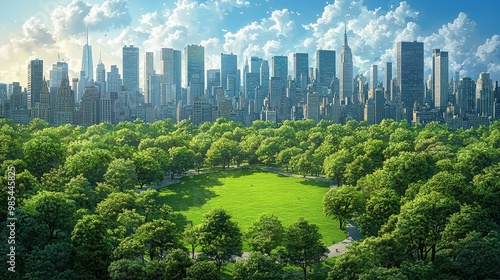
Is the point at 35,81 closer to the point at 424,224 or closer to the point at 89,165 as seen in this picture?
the point at 89,165

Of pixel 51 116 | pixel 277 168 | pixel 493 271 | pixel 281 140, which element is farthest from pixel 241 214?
pixel 51 116

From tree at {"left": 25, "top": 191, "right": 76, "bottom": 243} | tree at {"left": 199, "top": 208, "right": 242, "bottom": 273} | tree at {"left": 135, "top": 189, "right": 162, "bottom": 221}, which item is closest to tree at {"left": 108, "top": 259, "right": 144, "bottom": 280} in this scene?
tree at {"left": 199, "top": 208, "right": 242, "bottom": 273}

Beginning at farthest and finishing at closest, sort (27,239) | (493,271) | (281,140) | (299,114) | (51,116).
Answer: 1. (299,114)
2. (51,116)
3. (281,140)
4. (27,239)
5. (493,271)

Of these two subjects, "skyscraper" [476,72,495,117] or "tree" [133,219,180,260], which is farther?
"skyscraper" [476,72,495,117]

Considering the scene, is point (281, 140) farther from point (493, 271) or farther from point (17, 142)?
point (493, 271)

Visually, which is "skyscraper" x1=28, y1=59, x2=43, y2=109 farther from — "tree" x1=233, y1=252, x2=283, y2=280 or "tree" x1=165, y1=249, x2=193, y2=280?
"tree" x1=233, y1=252, x2=283, y2=280

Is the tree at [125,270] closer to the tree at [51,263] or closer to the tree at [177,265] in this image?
the tree at [177,265]

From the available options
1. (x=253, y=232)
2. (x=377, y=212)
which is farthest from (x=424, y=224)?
(x=253, y=232)
